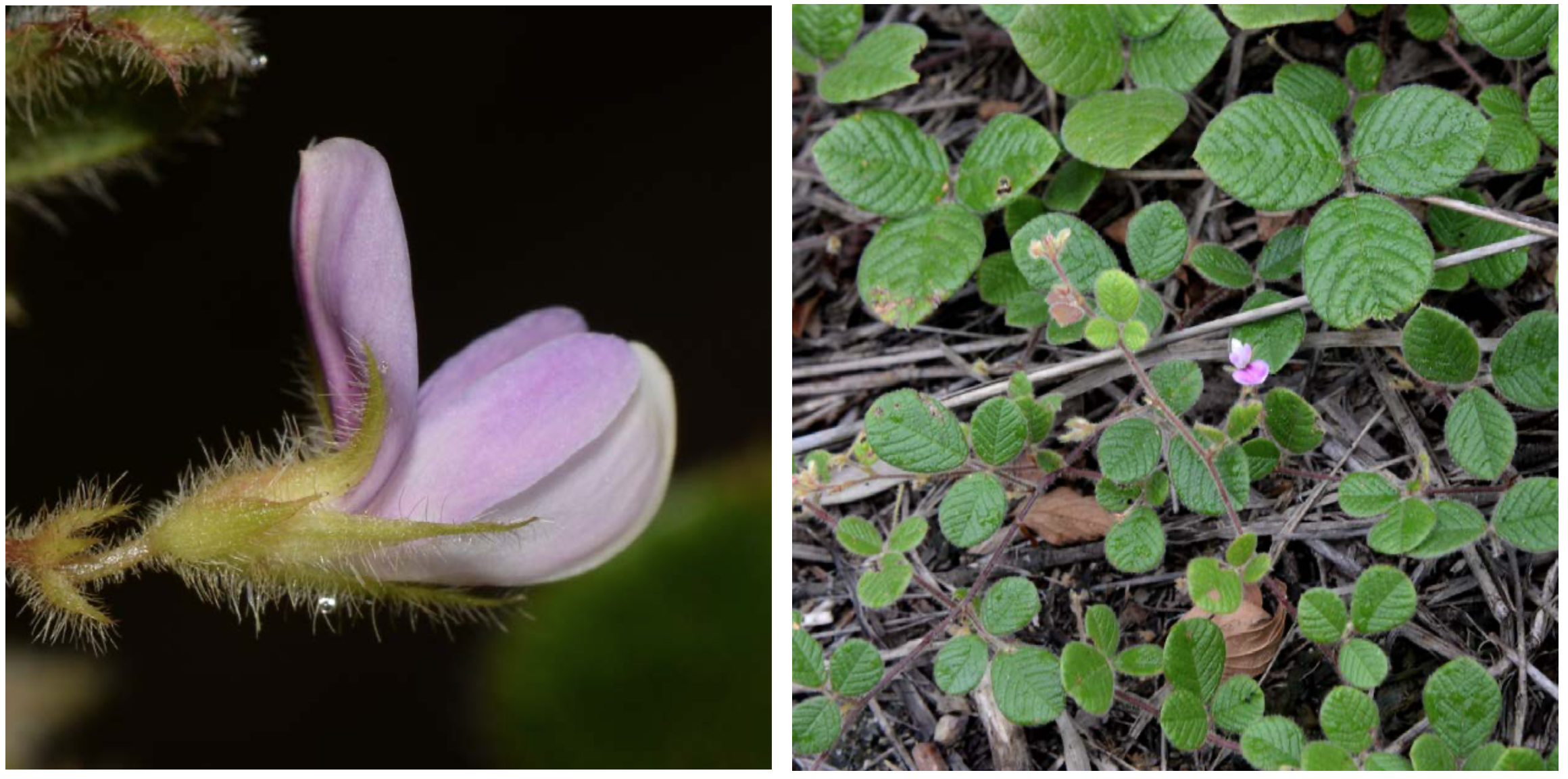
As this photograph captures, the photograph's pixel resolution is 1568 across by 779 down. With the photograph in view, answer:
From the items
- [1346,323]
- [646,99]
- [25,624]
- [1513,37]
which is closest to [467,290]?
[646,99]

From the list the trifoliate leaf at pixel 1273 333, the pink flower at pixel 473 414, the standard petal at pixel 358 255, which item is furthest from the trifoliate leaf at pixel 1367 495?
the standard petal at pixel 358 255

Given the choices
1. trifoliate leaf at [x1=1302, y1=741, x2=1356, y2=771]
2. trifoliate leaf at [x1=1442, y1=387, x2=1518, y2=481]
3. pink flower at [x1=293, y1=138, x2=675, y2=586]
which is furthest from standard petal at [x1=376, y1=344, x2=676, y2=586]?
trifoliate leaf at [x1=1442, y1=387, x2=1518, y2=481]

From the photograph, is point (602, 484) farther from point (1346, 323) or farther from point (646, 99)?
point (1346, 323)

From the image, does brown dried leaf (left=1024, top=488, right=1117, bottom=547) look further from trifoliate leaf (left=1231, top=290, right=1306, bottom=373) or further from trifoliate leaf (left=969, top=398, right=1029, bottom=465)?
trifoliate leaf (left=1231, top=290, right=1306, bottom=373)

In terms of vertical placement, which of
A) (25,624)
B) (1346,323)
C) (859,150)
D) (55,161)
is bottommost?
(25,624)

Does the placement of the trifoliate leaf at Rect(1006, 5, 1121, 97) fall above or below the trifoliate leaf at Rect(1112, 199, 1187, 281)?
above
